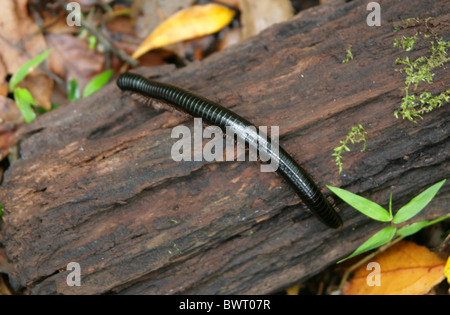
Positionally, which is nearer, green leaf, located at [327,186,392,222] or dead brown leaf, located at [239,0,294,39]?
green leaf, located at [327,186,392,222]

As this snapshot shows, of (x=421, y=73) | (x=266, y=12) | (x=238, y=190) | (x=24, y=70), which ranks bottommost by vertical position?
(x=238, y=190)

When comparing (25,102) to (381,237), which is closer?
(381,237)

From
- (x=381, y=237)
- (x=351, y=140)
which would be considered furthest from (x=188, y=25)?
(x=381, y=237)

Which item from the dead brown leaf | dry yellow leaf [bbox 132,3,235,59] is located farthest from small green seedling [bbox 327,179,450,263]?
dry yellow leaf [bbox 132,3,235,59]

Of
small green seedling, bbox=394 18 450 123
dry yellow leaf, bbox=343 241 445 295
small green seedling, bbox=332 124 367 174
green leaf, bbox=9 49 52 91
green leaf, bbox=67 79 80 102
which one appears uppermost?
green leaf, bbox=9 49 52 91

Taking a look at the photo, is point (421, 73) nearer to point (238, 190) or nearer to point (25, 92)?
point (238, 190)

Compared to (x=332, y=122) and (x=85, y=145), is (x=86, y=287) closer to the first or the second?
(x=85, y=145)

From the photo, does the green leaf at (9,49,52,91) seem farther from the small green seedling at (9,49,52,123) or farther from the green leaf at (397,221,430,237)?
the green leaf at (397,221,430,237)
